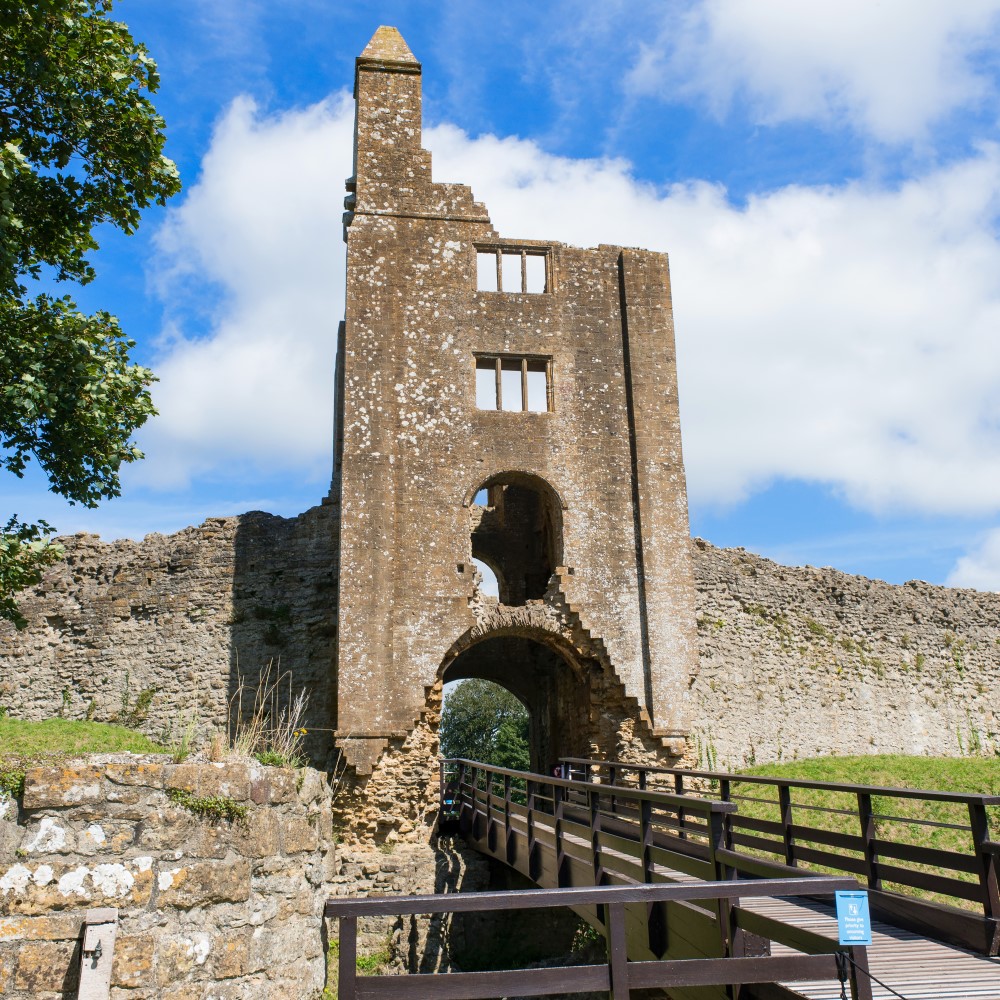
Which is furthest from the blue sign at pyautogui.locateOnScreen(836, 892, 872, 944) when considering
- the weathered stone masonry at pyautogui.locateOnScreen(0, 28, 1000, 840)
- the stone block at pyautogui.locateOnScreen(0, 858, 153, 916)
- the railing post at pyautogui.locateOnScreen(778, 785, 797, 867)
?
the weathered stone masonry at pyautogui.locateOnScreen(0, 28, 1000, 840)

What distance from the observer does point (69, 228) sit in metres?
10.5

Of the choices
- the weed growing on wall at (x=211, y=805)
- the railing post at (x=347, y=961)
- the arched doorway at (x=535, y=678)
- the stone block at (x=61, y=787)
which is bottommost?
the railing post at (x=347, y=961)

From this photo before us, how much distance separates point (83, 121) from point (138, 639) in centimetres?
1194

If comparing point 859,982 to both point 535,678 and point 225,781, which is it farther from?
point 535,678

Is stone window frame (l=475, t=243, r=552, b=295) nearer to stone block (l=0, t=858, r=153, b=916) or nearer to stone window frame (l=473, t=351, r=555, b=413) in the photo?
stone window frame (l=473, t=351, r=555, b=413)

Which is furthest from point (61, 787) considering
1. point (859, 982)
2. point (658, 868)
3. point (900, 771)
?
point (900, 771)

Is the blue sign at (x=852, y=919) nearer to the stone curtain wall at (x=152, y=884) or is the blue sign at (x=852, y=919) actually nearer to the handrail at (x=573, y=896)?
the handrail at (x=573, y=896)

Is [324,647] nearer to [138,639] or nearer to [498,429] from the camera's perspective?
[138,639]

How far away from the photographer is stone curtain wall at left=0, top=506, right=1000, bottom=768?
61.7 ft

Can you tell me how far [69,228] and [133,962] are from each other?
7.96 metres

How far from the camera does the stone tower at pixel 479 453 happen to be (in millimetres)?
16766

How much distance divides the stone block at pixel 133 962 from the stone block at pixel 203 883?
8.8 inches

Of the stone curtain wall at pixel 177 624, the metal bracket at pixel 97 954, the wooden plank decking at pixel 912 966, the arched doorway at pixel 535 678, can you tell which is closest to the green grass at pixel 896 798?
the arched doorway at pixel 535 678

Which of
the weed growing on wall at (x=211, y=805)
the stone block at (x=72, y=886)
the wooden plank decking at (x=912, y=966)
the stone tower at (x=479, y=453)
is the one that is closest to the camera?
the stone block at (x=72, y=886)
